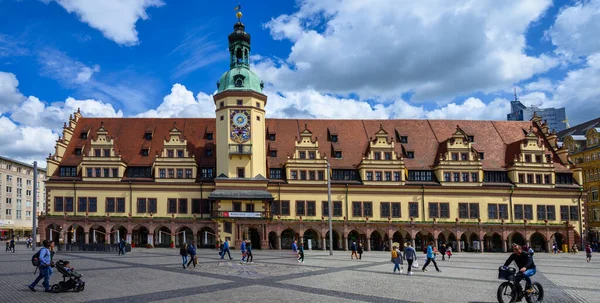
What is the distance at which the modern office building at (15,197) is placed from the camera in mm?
102625

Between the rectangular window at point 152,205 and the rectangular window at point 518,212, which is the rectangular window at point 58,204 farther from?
the rectangular window at point 518,212

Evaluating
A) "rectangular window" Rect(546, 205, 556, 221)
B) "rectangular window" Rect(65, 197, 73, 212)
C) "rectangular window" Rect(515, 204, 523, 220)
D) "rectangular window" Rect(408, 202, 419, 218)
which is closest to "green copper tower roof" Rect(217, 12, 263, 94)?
"rectangular window" Rect(65, 197, 73, 212)

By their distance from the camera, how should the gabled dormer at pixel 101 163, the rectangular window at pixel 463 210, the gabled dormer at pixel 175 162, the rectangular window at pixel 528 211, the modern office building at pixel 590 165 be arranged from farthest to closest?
the modern office building at pixel 590 165
the rectangular window at pixel 528 211
the rectangular window at pixel 463 210
the gabled dormer at pixel 175 162
the gabled dormer at pixel 101 163

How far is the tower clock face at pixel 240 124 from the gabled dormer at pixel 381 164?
48.2 feet

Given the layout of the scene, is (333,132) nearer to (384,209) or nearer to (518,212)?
(384,209)

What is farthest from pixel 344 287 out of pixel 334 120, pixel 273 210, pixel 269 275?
pixel 334 120

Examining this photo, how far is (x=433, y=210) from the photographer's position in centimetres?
6412

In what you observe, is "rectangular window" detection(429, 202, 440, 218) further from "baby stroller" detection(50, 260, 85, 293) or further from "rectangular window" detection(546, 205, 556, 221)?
"baby stroller" detection(50, 260, 85, 293)

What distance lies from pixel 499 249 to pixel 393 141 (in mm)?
18440

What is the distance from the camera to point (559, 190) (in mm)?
65375

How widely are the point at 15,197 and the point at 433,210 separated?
286 ft

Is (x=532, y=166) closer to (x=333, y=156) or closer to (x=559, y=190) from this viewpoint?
(x=559, y=190)

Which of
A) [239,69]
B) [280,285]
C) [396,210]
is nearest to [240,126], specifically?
[239,69]

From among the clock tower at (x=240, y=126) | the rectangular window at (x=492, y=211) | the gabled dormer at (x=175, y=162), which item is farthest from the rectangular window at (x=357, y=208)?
the gabled dormer at (x=175, y=162)
